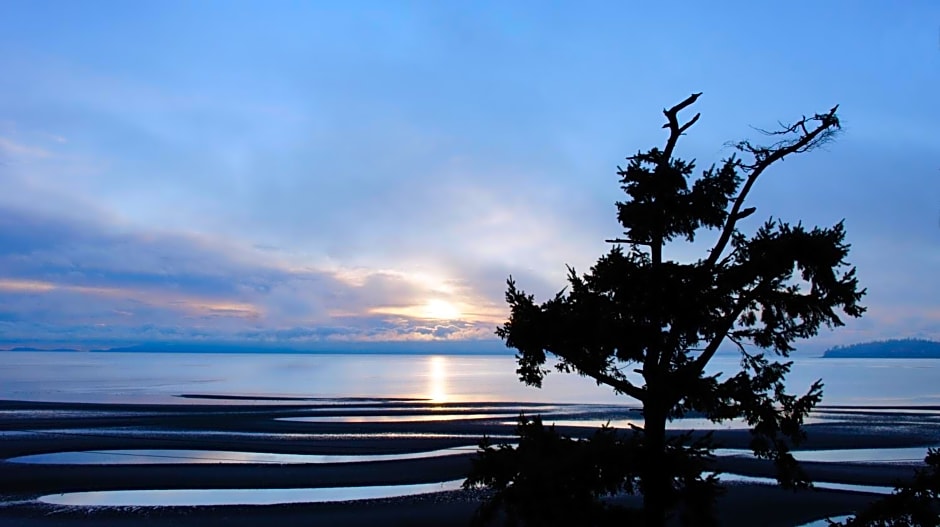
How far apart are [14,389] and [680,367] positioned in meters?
97.0

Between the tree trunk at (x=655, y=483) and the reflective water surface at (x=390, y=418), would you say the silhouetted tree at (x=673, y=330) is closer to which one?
the tree trunk at (x=655, y=483)

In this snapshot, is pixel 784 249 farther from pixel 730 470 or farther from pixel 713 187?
pixel 730 470

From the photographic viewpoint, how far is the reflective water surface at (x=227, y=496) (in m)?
23.8

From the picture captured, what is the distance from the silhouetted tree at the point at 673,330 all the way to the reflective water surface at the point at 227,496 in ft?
Answer: 55.2

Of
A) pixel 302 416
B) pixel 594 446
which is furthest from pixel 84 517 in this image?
pixel 302 416

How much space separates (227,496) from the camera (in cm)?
2505

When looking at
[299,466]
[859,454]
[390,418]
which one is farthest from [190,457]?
[859,454]

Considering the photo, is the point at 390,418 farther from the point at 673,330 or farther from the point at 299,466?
the point at 673,330

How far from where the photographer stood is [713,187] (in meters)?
10.1

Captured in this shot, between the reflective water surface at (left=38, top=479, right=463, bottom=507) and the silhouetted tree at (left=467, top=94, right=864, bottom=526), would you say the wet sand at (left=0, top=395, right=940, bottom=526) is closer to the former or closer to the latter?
the reflective water surface at (left=38, top=479, right=463, bottom=507)

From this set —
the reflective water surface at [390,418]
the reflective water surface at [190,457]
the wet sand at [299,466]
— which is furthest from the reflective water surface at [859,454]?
the reflective water surface at [390,418]

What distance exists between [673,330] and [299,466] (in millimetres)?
24980

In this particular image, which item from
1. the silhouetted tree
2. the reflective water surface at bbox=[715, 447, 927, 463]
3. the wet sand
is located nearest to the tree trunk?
the silhouetted tree

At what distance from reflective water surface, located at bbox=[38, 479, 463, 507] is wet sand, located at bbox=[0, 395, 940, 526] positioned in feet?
2.53
